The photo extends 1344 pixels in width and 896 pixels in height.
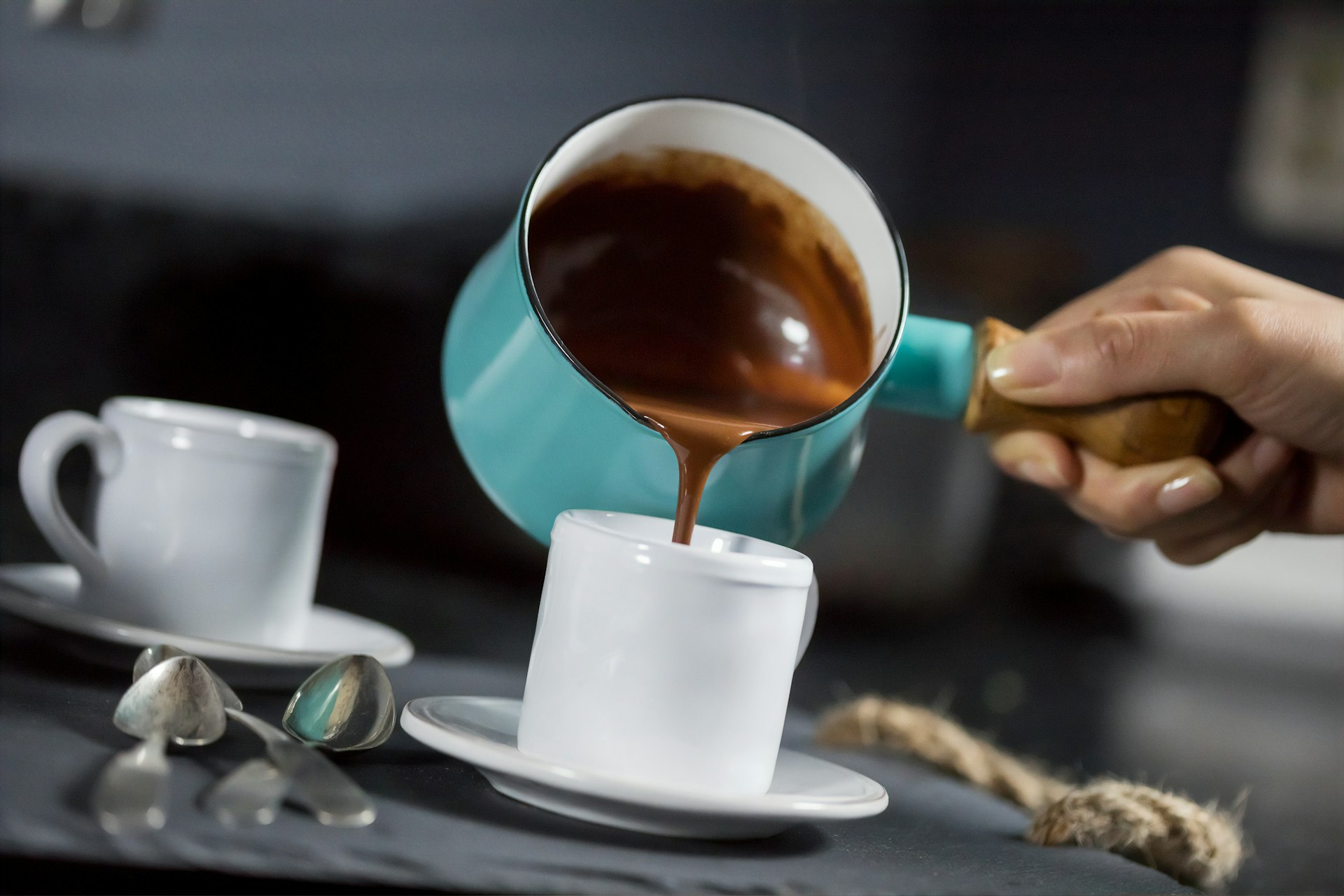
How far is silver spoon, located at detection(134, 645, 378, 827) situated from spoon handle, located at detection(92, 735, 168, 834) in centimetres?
2

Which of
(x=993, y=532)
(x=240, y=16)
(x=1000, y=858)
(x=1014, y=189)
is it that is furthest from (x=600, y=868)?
(x=1014, y=189)

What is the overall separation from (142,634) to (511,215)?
0.83m

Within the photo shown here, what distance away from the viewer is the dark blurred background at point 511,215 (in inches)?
44.8

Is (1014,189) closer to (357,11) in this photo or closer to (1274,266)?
(1274,266)

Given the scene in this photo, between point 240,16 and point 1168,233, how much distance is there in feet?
4.81

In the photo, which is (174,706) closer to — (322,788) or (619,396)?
(322,788)

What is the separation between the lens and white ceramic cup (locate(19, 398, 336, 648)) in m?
0.68

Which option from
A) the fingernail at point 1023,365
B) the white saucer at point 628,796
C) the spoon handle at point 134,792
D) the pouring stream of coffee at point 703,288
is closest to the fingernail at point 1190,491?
the fingernail at point 1023,365

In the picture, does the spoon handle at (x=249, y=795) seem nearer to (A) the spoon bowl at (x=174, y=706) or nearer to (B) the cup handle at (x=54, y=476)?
(A) the spoon bowl at (x=174, y=706)

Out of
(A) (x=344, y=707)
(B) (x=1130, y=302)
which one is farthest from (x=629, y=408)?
(B) (x=1130, y=302)

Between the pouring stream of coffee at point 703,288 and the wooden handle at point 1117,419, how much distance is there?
0.09 meters

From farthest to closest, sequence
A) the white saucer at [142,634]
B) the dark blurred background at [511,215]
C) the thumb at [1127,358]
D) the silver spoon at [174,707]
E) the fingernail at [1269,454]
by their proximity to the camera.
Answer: the dark blurred background at [511,215], the fingernail at [1269,454], the thumb at [1127,358], the white saucer at [142,634], the silver spoon at [174,707]

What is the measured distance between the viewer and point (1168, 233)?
6.39 ft

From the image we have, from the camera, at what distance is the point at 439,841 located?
1.50 feet
